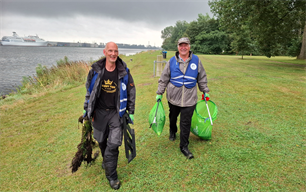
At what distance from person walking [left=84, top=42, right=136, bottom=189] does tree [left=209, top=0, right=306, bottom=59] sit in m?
14.0

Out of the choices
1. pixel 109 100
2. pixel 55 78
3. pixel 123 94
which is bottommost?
pixel 55 78

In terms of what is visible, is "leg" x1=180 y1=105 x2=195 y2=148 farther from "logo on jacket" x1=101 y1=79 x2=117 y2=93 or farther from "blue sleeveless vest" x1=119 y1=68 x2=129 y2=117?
"logo on jacket" x1=101 y1=79 x2=117 y2=93

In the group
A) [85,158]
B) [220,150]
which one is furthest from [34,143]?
[220,150]

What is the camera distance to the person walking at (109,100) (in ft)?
9.34

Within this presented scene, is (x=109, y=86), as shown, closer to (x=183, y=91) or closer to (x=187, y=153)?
(x=183, y=91)

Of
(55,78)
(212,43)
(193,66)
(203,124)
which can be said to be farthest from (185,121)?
(212,43)

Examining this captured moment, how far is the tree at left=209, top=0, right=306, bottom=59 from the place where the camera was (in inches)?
513

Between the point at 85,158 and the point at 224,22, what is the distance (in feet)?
56.8

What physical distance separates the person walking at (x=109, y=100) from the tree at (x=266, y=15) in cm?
1399

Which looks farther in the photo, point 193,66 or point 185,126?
point 185,126

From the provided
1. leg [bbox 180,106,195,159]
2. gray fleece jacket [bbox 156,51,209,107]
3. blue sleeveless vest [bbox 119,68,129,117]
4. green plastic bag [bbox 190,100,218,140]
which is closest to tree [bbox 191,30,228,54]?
green plastic bag [bbox 190,100,218,140]

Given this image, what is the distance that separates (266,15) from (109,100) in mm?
15839

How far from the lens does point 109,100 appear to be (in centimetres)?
294

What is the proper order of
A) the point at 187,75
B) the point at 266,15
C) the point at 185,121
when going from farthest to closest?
the point at 266,15 < the point at 185,121 < the point at 187,75
